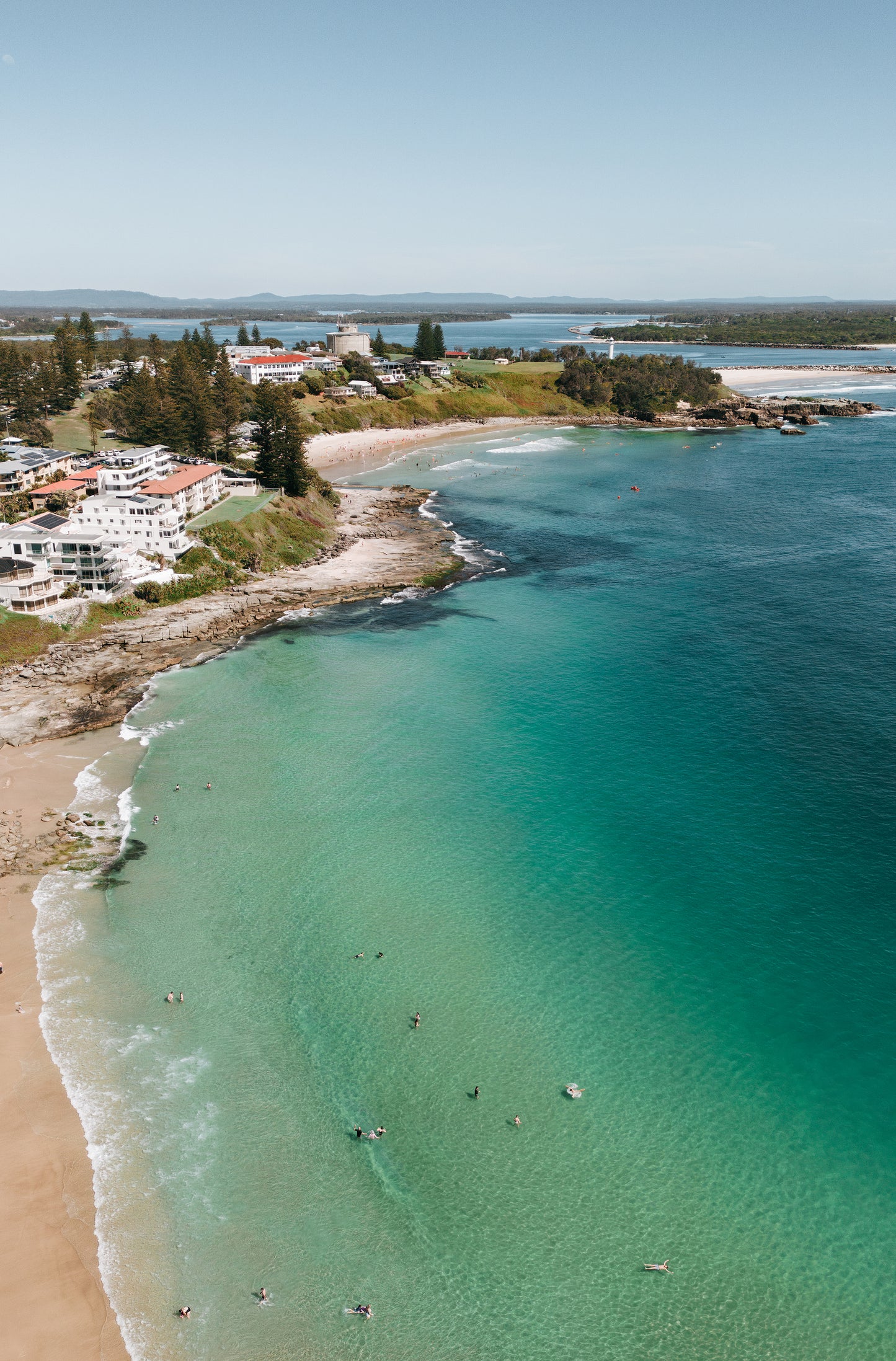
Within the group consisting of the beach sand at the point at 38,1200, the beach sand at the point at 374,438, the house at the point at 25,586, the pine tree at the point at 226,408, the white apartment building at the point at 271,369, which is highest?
the white apartment building at the point at 271,369

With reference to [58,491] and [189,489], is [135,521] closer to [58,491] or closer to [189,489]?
[189,489]

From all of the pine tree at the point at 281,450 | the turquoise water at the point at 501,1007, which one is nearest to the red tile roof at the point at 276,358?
the pine tree at the point at 281,450

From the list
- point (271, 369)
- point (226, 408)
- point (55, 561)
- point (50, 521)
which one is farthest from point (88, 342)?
point (55, 561)

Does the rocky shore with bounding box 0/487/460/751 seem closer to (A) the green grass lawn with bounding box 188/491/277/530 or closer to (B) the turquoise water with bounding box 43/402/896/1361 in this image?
(B) the turquoise water with bounding box 43/402/896/1361

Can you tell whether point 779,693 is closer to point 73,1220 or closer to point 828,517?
point 73,1220

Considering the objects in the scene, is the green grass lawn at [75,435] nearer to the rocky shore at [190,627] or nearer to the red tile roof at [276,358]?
the rocky shore at [190,627]

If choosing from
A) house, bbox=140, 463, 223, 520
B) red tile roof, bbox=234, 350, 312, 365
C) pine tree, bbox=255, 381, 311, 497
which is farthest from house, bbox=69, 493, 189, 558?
red tile roof, bbox=234, 350, 312, 365
